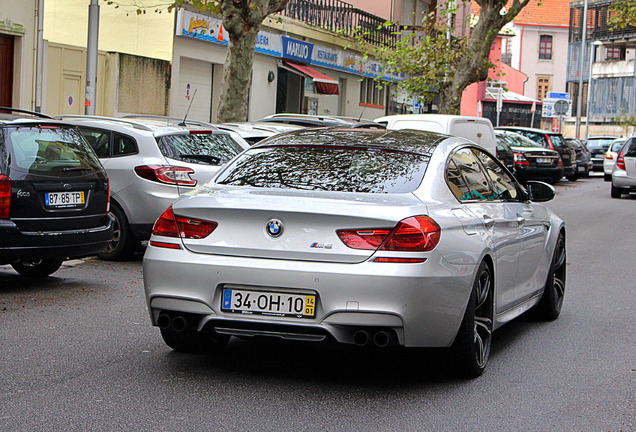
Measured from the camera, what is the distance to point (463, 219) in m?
5.77

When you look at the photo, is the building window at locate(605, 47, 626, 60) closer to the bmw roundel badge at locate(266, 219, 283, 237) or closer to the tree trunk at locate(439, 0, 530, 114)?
the tree trunk at locate(439, 0, 530, 114)

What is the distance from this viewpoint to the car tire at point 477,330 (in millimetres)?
5640

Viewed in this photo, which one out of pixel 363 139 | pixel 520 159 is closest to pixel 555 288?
pixel 363 139

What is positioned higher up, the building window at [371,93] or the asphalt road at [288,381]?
the building window at [371,93]

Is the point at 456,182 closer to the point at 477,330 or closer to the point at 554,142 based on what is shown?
the point at 477,330

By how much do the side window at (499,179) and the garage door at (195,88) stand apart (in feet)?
62.0

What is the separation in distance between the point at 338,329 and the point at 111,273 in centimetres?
542

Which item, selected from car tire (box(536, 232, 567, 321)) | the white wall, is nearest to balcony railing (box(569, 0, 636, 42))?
the white wall

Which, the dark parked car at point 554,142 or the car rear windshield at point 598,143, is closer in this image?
the dark parked car at point 554,142

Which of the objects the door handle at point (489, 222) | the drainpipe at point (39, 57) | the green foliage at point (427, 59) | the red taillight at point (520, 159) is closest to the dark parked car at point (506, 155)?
the red taillight at point (520, 159)

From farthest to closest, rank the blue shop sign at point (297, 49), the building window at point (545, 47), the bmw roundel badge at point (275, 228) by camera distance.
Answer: the building window at point (545, 47) → the blue shop sign at point (297, 49) → the bmw roundel badge at point (275, 228)

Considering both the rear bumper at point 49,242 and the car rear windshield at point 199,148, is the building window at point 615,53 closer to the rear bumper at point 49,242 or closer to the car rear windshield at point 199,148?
the car rear windshield at point 199,148

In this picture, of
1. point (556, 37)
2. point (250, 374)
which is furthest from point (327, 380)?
point (556, 37)

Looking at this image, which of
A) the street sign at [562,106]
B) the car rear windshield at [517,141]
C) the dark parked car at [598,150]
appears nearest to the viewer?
the car rear windshield at [517,141]
